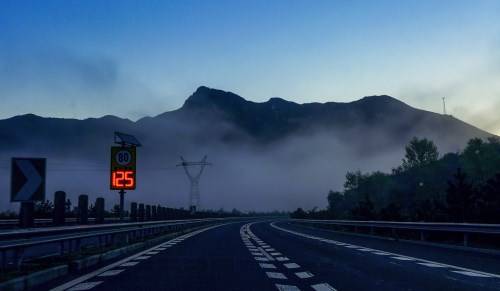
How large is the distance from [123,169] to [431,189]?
114 m

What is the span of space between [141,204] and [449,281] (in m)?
25.1

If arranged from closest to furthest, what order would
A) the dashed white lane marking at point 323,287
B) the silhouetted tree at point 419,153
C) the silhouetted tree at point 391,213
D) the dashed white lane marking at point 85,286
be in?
the dashed white lane marking at point 323,287
the dashed white lane marking at point 85,286
the silhouetted tree at point 391,213
the silhouetted tree at point 419,153

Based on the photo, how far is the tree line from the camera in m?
33.3

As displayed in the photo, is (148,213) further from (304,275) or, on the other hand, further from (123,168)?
(304,275)

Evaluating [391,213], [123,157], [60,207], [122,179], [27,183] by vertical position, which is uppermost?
[123,157]

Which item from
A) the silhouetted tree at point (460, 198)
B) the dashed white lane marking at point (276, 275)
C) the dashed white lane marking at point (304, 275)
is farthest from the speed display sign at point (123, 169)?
the silhouetted tree at point (460, 198)

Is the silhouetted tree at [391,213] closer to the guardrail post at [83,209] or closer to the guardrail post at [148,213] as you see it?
the guardrail post at [148,213]

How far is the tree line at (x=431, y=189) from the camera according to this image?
33.3m

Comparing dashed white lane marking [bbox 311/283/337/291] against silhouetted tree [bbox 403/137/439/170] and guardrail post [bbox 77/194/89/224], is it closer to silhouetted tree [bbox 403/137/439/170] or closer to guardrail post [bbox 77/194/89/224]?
guardrail post [bbox 77/194/89/224]

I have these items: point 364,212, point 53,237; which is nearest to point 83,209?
point 53,237

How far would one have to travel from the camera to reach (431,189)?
128750 mm

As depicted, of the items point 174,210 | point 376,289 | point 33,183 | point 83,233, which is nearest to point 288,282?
point 376,289

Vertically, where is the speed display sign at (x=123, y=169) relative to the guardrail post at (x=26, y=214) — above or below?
above

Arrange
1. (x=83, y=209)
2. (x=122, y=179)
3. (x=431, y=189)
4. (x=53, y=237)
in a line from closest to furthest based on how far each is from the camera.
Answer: (x=53, y=237), (x=83, y=209), (x=122, y=179), (x=431, y=189)
